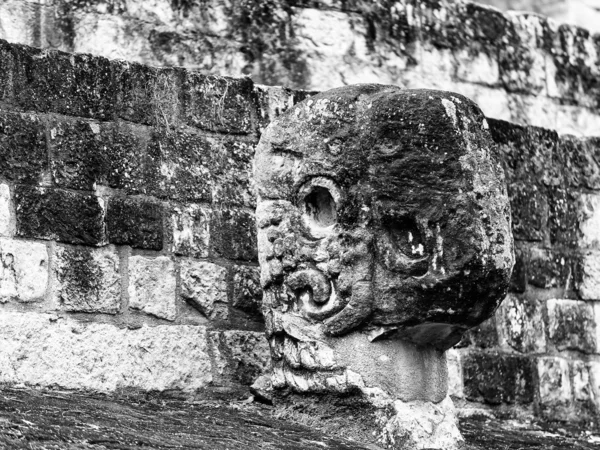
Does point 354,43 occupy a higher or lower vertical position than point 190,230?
higher

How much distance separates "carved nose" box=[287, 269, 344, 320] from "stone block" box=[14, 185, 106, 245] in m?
0.80

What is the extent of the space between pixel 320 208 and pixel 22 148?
1.11m

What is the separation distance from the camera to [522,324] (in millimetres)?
6621

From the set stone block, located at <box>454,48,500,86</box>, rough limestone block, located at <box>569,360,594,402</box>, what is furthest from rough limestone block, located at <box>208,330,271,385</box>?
stone block, located at <box>454,48,500,86</box>

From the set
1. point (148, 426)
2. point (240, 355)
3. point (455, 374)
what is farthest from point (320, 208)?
point (455, 374)

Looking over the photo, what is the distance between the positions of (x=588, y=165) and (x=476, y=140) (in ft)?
7.47

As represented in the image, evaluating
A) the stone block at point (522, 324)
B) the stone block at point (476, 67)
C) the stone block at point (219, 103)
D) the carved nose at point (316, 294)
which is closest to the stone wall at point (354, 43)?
the stone block at point (476, 67)

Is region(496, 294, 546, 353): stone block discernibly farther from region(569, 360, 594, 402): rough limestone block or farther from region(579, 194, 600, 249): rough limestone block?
region(579, 194, 600, 249): rough limestone block

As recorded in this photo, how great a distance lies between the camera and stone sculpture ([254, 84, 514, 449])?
4891 mm

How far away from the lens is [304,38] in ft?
22.2

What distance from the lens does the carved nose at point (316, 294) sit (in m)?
4.98

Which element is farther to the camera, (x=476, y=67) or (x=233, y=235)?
(x=476, y=67)

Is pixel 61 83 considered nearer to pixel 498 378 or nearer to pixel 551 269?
pixel 498 378

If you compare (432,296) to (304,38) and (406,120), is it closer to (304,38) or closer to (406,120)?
(406,120)
